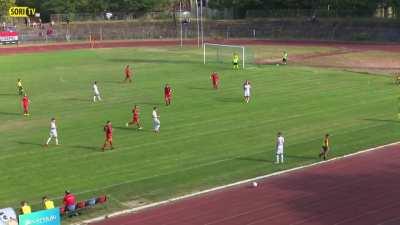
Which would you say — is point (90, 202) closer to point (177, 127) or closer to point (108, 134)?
point (108, 134)

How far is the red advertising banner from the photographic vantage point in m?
90.1

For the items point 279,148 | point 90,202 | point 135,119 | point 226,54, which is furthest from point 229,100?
point 226,54

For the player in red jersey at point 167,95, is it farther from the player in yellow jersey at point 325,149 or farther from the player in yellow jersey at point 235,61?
the player in yellow jersey at point 235,61

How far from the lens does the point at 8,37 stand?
3570 inches

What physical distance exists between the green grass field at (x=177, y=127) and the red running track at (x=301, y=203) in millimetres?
1482

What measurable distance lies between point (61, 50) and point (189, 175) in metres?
61.3

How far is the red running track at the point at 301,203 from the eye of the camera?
2009cm

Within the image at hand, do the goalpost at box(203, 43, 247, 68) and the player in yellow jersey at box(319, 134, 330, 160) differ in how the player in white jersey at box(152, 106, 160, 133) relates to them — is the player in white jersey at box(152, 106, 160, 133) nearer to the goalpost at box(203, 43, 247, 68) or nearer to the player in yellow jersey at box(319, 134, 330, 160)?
the player in yellow jersey at box(319, 134, 330, 160)

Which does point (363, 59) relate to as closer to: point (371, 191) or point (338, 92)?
point (338, 92)

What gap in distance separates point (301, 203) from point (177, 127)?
531 inches

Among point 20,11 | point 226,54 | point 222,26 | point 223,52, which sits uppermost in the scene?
point 20,11

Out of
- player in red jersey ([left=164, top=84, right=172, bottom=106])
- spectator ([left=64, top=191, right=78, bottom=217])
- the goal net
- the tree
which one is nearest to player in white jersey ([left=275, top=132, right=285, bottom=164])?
spectator ([left=64, top=191, right=78, bottom=217])

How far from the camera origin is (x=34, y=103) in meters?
42.5

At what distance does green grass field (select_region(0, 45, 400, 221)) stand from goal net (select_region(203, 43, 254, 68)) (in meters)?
4.82
